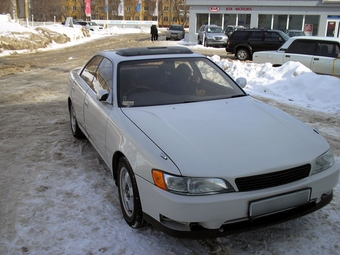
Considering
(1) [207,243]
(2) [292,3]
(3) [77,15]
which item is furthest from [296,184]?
(3) [77,15]

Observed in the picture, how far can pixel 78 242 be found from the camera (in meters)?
3.05

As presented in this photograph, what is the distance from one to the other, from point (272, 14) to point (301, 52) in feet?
72.7

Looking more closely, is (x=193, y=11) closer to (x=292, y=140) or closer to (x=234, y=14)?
(x=234, y=14)

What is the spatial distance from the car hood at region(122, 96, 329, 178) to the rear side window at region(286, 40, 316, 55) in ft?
28.2

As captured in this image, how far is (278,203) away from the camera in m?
2.71

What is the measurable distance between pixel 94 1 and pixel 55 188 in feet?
319

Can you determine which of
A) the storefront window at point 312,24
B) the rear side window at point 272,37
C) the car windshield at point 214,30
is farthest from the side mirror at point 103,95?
the storefront window at point 312,24

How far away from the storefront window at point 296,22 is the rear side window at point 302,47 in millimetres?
21935

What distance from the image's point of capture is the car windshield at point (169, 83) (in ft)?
Result: 12.8

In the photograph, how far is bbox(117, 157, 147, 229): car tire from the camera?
9.80 ft

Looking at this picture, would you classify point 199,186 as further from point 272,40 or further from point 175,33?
point 175,33

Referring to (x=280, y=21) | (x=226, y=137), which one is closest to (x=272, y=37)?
(x=280, y=21)

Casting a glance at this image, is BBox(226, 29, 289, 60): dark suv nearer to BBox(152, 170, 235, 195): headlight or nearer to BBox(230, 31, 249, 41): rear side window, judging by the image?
BBox(230, 31, 249, 41): rear side window

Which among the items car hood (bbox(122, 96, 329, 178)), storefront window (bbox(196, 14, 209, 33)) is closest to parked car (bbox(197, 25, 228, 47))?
storefront window (bbox(196, 14, 209, 33))
